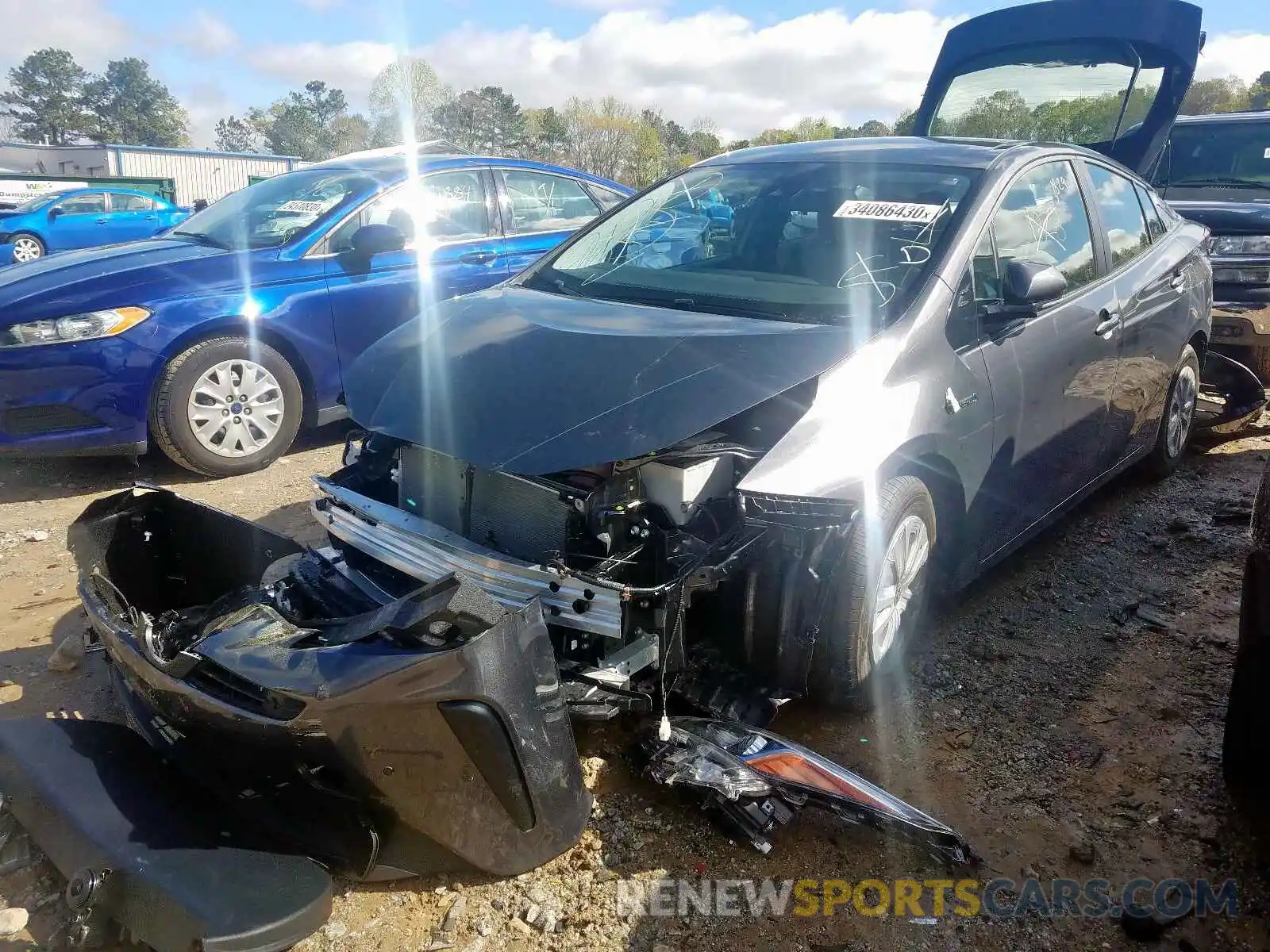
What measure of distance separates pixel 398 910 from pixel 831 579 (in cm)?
139

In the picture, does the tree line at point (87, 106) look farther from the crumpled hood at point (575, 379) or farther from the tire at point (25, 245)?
the crumpled hood at point (575, 379)

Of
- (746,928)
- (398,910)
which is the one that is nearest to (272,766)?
(398,910)

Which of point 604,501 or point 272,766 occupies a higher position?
point 604,501

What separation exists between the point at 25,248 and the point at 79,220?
3.55 ft

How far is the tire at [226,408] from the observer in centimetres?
486

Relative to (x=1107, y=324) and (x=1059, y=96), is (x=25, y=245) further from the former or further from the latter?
(x=1107, y=324)

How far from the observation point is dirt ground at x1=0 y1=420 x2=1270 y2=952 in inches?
85.1

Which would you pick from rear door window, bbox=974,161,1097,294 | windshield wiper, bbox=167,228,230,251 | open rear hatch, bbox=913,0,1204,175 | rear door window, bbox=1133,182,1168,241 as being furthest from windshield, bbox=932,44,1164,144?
windshield wiper, bbox=167,228,230,251

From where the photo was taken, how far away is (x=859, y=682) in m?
2.75

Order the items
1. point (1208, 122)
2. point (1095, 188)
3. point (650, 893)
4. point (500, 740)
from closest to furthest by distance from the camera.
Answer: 1. point (500, 740)
2. point (650, 893)
3. point (1095, 188)
4. point (1208, 122)

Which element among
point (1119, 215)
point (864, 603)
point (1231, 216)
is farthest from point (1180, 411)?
point (864, 603)

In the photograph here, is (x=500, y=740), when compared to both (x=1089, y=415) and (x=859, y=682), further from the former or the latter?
(x=1089, y=415)

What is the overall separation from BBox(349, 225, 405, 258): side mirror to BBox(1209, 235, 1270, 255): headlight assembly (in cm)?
508

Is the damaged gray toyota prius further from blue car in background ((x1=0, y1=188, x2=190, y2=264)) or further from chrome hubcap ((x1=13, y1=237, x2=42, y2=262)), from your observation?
chrome hubcap ((x1=13, y1=237, x2=42, y2=262))
